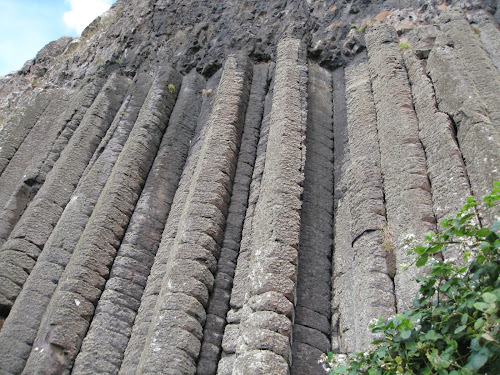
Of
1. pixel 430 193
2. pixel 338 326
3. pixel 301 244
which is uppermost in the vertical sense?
pixel 430 193

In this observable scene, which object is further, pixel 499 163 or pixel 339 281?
pixel 339 281

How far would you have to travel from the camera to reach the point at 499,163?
20.9 ft

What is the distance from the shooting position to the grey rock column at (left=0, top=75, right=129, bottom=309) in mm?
8602

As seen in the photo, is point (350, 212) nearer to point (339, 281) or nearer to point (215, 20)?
point (339, 281)

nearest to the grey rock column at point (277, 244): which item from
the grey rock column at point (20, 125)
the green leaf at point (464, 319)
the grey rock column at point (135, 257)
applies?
the grey rock column at point (135, 257)

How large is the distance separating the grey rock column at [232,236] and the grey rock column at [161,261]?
296mm

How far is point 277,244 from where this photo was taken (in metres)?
6.79

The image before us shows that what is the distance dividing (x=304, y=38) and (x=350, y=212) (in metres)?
5.34

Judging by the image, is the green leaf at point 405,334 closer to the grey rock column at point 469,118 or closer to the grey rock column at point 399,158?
the grey rock column at point 399,158

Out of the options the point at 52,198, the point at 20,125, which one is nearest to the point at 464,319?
the point at 52,198

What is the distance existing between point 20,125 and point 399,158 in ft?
32.4

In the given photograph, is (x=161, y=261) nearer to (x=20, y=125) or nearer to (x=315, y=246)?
(x=315, y=246)

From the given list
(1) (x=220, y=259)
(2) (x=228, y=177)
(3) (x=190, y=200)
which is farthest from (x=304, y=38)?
(1) (x=220, y=259)

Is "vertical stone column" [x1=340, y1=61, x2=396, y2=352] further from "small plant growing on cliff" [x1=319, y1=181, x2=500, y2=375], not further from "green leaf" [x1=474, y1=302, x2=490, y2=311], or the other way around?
"green leaf" [x1=474, y1=302, x2=490, y2=311]
